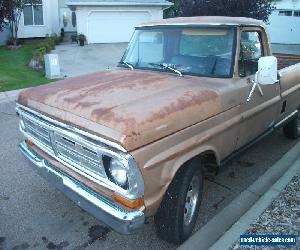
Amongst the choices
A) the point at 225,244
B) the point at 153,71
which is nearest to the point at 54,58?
the point at 153,71

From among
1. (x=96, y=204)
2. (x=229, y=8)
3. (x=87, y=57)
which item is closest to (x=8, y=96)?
(x=96, y=204)

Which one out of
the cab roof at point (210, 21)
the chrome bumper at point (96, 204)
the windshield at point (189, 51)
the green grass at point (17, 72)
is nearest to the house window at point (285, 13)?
the green grass at point (17, 72)

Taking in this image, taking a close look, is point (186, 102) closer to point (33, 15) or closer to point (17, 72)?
point (17, 72)

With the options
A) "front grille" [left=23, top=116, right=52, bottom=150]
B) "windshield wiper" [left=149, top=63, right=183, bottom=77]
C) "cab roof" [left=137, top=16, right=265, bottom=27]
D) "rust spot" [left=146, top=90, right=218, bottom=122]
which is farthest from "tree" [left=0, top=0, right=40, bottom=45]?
"rust spot" [left=146, top=90, right=218, bottom=122]

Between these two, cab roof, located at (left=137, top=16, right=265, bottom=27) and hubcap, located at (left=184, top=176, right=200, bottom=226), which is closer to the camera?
hubcap, located at (left=184, top=176, right=200, bottom=226)

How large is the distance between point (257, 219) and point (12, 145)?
13.5 feet

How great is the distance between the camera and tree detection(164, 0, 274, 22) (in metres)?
15.9

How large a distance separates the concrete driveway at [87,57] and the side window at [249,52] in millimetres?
9216

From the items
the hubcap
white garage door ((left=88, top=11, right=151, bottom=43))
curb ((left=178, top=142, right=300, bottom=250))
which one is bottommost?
curb ((left=178, top=142, right=300, bottom=250))

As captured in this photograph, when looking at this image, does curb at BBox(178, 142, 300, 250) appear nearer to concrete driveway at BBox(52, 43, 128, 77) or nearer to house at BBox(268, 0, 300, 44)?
concrete driveway at BBox(52, 43, 128, 77)

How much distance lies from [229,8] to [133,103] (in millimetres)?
14464

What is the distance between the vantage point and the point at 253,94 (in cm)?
412

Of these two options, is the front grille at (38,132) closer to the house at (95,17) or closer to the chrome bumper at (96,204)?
the chrome bumper at (96,204)

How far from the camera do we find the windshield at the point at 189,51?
396 centimetres
